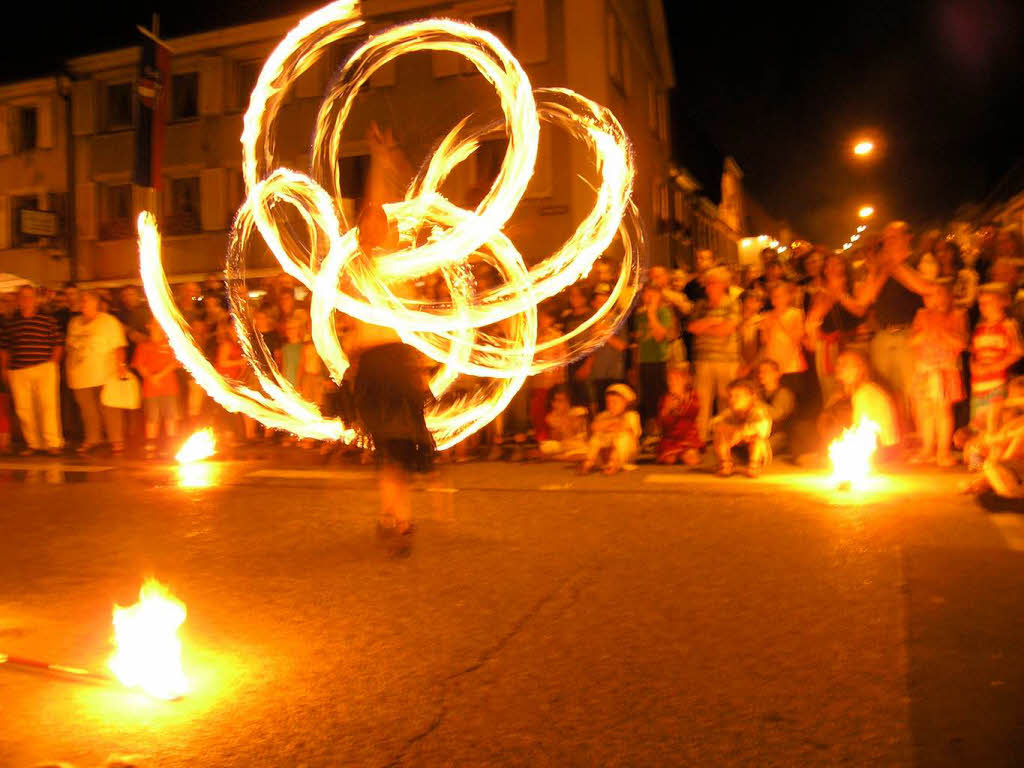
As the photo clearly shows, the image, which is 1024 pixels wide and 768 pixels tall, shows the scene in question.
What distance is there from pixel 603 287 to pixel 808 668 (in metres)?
7.12

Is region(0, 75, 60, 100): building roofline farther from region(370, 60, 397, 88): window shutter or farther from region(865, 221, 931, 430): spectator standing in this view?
region(865, 221, 931, 430): spectator standing

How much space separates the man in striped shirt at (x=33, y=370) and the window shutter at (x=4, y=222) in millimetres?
19630

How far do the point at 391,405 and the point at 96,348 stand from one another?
7603 millimetres

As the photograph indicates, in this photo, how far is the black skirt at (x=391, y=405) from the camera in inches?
243

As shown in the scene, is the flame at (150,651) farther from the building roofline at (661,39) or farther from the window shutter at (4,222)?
the window shutter at (4,222)

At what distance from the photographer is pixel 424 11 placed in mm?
23016

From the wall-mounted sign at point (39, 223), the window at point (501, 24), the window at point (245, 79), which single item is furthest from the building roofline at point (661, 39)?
the wall-mounted sign at point (39, 223)

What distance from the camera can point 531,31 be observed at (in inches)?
846

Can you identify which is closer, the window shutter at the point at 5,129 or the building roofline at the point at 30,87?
the building roofline at the point at 30,87

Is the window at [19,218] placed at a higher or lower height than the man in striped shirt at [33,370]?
higher

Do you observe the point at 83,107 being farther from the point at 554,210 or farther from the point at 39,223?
the point at 554,210

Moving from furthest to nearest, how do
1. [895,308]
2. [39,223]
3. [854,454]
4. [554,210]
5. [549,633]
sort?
1. [39,223]
2. [554,210]
3. [895,308]
4. [854,454]
5. [549,633]

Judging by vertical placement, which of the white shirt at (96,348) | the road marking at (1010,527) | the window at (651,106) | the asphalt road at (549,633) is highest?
the window at (651,106)

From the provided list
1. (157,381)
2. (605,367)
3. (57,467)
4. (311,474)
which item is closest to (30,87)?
(157,381)
